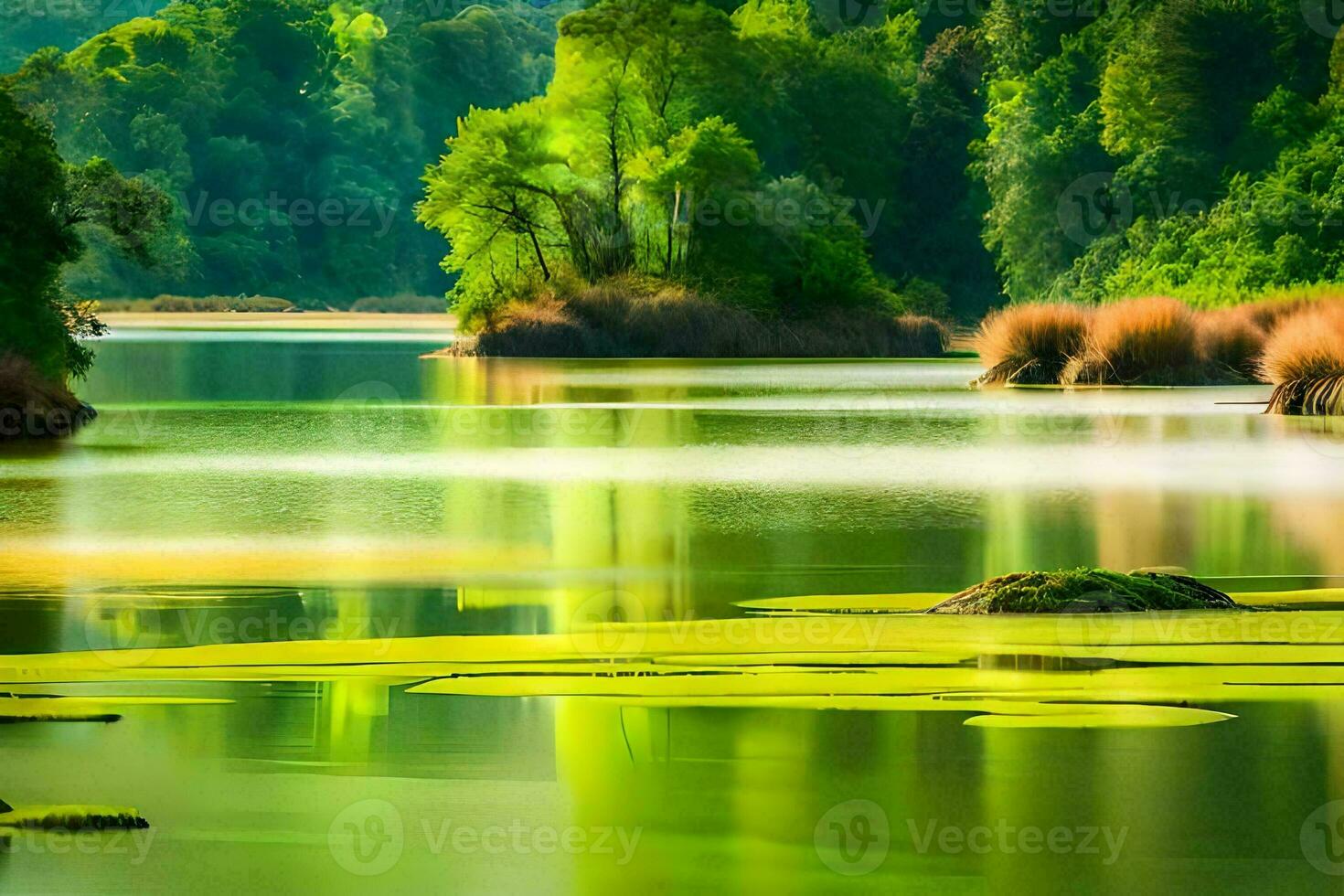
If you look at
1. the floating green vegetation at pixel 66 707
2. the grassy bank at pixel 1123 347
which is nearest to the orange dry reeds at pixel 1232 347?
the grassy bank at pixel 1123 347

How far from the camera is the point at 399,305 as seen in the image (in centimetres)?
10581

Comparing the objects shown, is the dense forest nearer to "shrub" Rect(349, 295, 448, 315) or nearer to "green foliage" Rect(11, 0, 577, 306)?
"green foliage" Rect(11, 0, 577, 306)

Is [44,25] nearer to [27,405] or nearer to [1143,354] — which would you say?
[1143,354]

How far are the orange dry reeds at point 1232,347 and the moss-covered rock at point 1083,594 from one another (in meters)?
25.3

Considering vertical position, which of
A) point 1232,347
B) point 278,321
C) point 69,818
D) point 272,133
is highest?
point 272,133

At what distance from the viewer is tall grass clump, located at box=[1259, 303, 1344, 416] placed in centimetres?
2480

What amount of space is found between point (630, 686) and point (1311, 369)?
64.4 feet

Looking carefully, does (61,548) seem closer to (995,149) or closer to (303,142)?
(995,149)

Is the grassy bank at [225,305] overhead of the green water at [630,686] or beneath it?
overhead

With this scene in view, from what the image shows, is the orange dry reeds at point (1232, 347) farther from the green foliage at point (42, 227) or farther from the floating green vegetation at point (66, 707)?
the floating green vegetation at point (66, 707)

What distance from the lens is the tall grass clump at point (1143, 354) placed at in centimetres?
3372

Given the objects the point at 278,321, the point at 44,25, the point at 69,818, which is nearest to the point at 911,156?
the point at 278,321

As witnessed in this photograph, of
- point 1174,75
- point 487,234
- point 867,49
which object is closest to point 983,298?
point 867,49

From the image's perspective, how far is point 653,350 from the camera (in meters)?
49.5
